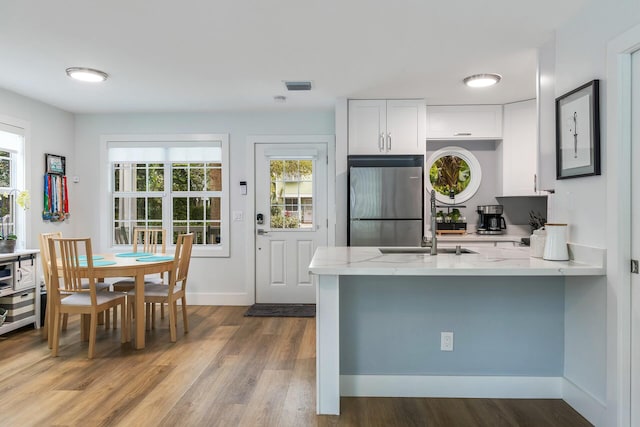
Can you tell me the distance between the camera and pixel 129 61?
3.24 meters

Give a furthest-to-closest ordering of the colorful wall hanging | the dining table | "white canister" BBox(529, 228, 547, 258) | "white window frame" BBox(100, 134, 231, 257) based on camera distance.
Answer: "white window frame" BBox(100, 134, 231, 257), the colorful wall hanging, the dining table, "white canister" BBox(529, 228, 547, 258)

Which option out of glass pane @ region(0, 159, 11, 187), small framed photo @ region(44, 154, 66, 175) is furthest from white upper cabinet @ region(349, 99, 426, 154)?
glass pane @ region(0, 159, 11, 187)

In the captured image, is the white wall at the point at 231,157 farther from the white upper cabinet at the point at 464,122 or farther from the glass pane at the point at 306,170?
the white upper cabinet at the point at 464,122

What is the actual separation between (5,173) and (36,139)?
0.49m

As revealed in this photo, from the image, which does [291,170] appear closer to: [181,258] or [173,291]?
[181,258]

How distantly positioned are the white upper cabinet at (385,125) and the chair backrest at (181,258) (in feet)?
6.12

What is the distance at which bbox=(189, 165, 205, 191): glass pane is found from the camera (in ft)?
16.7

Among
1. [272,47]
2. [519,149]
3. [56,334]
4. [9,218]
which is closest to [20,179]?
[9,218]

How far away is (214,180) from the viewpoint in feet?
16.7

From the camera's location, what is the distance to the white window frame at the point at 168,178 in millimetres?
5004

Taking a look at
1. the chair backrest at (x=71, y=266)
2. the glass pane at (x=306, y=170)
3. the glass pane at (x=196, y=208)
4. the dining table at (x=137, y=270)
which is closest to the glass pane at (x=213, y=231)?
the glass pane at (x=196, y=208)

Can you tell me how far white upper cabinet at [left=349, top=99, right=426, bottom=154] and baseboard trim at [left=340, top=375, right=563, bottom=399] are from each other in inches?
95.2

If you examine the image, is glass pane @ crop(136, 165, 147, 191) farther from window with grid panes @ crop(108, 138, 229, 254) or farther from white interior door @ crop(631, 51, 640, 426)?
white interior door @ crop(631, 51, 640, 426)

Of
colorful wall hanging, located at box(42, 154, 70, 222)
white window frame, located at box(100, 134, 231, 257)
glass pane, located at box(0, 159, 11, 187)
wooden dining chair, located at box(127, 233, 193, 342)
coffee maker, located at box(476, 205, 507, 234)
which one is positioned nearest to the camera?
wooden dining chair, located at box(127, 233, 193, 342)
